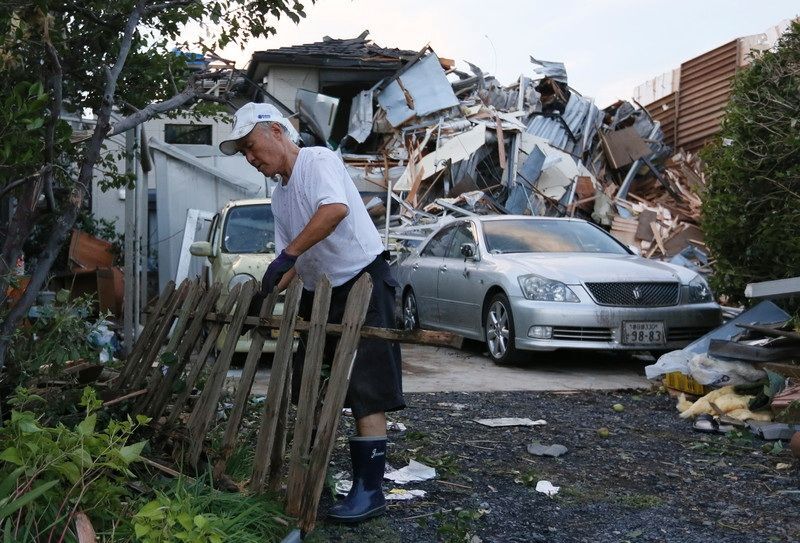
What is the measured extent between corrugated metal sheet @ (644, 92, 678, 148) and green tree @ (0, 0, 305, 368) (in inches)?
719

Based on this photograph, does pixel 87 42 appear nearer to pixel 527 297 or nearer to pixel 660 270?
pixel 527 297

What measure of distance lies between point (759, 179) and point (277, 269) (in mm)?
5695

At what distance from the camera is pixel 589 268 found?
925 cm

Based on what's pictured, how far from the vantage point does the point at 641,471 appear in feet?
17.2

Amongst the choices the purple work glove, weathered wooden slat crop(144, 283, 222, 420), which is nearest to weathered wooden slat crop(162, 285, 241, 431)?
weathered wooden slat crop(144, 283, 222, 420)

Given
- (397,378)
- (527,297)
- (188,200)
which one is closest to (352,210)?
(397,378)

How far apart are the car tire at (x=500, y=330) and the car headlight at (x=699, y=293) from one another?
1834mm

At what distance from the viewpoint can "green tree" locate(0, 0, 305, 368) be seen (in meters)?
3.50

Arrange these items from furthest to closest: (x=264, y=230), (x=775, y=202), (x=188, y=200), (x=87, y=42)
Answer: (x=188, y=200)
(x=264, y=230)
(x=775, y=202)
(x=87, y=42)

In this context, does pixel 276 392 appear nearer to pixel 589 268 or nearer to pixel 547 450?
pixel 547 450

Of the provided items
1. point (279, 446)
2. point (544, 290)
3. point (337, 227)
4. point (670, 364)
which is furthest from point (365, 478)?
point (544, 290)

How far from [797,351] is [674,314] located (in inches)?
83.2

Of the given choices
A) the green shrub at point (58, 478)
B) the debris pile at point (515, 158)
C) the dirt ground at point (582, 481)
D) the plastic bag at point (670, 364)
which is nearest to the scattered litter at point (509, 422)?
the dirt ground at point (582, 481)

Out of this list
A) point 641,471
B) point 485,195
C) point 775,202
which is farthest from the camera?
point 485,195
